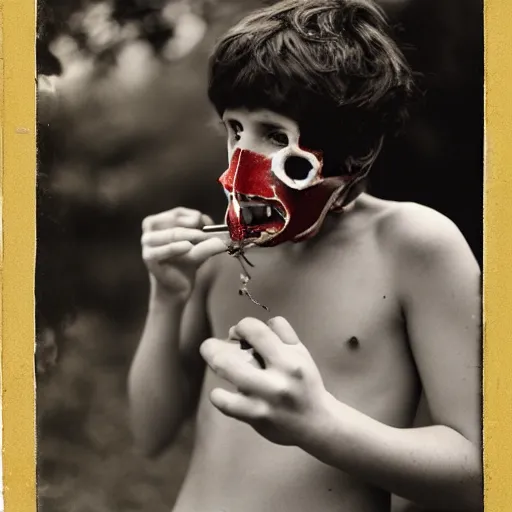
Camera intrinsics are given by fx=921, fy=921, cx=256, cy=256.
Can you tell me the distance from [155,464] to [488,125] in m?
1.66

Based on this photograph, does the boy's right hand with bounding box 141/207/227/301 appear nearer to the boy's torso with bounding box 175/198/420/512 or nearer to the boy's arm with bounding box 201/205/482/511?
the boy's torso with bounding box 175/198/420/512

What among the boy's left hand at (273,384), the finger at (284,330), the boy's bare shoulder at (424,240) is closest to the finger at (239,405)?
the boy's left hand at (273,384)

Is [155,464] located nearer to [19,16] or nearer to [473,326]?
[473,326]

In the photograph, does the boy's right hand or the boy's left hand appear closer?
the boy's left hand

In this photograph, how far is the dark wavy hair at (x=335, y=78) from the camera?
3.09 meters

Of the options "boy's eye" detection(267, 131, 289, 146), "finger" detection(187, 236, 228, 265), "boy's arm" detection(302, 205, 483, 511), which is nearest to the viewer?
"boy's arm" detection(302, 205, 483, 511)

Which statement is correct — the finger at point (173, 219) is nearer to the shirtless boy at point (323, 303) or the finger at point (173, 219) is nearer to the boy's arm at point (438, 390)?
the shirtless boy at point (323, 303)

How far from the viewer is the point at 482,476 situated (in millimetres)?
3057

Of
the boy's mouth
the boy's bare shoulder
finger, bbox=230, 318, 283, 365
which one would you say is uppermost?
the boy's mouth

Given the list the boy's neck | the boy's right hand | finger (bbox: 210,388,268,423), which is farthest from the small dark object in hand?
the boy's neck

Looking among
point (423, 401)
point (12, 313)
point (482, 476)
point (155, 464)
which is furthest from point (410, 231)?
point (12, 313)

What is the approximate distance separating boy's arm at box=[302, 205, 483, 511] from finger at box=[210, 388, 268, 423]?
0.21m

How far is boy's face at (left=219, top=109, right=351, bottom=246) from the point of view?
312 cm

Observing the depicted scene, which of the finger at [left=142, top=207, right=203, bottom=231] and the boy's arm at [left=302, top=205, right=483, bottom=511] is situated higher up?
the finger at [left=142, top=207, right=203, bottom=231]
